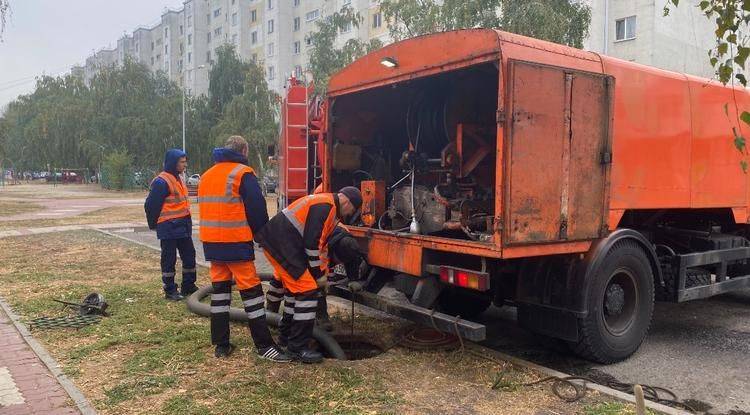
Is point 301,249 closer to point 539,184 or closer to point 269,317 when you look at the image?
point 269,317

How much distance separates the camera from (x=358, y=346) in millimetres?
5430

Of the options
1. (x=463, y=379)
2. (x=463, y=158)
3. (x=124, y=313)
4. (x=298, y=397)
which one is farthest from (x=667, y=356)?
(x=124, y=313)

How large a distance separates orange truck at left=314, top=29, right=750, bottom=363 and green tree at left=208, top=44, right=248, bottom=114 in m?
34.3

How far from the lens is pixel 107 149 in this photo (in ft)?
142

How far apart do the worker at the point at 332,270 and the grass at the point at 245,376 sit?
269 millimetres

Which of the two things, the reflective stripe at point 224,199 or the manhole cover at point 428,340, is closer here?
the reflective stripe at point 224,199

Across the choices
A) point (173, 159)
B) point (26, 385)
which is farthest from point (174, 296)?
point (26, 385)

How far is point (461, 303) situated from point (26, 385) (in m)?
3.90

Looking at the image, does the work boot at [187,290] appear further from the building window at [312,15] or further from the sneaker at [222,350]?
the building window at [312,15]

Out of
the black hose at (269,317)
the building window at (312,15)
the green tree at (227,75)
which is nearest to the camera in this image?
the black hose at (269,317)

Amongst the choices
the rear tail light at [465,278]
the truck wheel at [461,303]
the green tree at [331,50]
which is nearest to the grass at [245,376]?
the truck wheel at [461,303]

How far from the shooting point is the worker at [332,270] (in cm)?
493

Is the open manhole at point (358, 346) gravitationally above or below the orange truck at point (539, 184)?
below

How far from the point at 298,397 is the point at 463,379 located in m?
1.26
